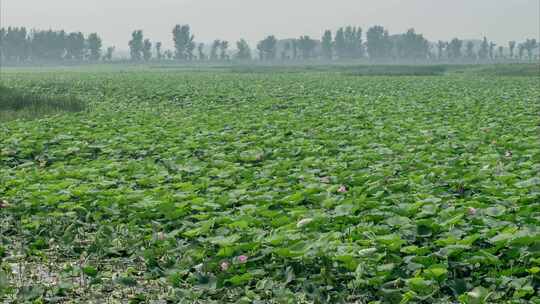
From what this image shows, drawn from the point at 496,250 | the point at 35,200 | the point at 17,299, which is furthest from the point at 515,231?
the point at 35,200

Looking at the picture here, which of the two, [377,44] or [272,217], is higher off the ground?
[377,44]

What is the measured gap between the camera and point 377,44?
140750mm

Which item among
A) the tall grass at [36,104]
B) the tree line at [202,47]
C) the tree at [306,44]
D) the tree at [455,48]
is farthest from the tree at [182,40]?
the tall grass at [36,104]

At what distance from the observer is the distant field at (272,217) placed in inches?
154

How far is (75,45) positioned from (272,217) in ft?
406

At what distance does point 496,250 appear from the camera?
4070 mm

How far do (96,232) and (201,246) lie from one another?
3.93ft

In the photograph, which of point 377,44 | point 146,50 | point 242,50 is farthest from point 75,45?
point 377,44

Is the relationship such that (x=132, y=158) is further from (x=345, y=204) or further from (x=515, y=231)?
(x=515, y=231)

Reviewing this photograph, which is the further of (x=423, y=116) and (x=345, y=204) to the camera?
(x=423, y=116)

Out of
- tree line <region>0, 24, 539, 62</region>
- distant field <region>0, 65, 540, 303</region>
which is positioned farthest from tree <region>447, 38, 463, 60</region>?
distant field <region>0, 65, 540, 303</region>

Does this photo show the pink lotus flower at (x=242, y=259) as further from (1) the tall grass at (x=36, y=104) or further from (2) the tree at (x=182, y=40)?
(2) the tree at (x=182, y=40)

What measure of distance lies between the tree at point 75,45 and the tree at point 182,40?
1893cm

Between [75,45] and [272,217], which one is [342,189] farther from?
[75,45]
